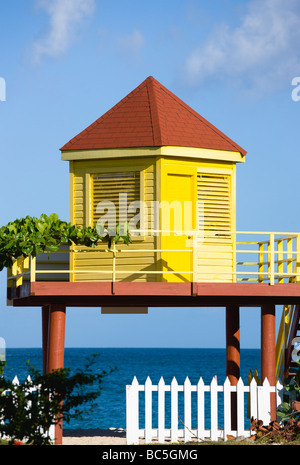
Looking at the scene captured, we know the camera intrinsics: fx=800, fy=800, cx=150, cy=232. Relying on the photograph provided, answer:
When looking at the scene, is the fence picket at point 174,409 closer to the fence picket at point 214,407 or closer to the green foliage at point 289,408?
the fence picket at point 214,407

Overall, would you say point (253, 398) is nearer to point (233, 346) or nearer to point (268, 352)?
point (268, 352)

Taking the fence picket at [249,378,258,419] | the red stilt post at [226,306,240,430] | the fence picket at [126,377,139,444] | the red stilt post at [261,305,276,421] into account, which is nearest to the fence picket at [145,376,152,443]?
the fence picket at [126,377,139,444]

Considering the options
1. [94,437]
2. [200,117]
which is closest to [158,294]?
[94,437]

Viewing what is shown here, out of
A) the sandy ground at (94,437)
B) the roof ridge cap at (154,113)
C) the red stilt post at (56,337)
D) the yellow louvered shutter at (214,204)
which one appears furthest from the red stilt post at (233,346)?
the roof ridge cap at (154,113)

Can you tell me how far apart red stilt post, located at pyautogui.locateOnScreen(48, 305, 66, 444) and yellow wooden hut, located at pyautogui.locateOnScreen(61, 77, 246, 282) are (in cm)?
175

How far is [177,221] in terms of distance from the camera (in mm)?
19969

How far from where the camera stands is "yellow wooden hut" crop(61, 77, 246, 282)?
19.8 meters

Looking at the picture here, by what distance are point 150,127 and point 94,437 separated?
801 centimetres

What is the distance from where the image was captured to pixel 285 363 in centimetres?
2234

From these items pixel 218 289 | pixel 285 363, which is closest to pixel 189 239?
pixel 218 289

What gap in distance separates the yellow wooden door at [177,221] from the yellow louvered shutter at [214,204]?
12.0 inches

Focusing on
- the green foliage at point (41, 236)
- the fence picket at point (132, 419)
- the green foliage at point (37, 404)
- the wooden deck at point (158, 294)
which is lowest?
the fence picket at point (132, 419)

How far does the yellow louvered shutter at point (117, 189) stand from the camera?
20078mm
